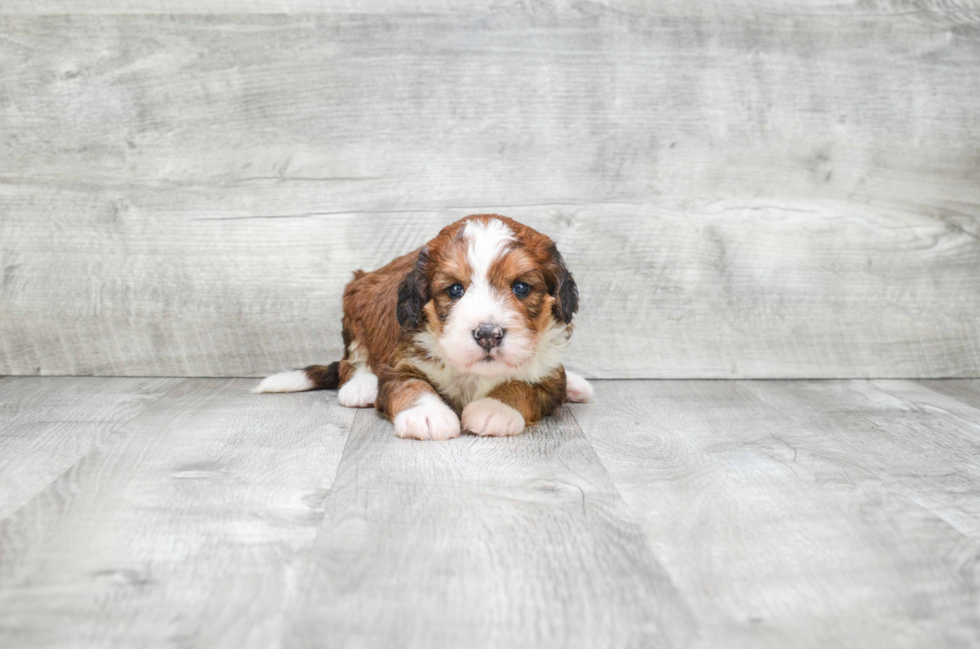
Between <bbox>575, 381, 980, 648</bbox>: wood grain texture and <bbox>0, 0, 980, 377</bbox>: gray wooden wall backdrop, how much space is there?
816mm

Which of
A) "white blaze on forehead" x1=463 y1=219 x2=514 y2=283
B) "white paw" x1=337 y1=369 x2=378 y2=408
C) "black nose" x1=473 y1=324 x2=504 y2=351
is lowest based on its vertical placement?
"white paw" x1=337 y1=369 x2=378 y2=408

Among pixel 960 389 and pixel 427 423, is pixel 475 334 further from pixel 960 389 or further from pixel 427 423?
pixel 960 389

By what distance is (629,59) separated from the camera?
3.89 m

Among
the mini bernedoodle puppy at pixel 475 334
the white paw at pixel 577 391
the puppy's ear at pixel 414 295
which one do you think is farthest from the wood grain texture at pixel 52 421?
the white paw at pixel 577 391

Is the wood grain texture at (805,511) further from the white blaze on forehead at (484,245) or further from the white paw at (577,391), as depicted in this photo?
the white blaze on forehead at (484,245)

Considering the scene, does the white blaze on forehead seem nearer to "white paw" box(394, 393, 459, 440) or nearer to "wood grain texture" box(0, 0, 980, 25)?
"white paw" box(394, 393, 459, 440)

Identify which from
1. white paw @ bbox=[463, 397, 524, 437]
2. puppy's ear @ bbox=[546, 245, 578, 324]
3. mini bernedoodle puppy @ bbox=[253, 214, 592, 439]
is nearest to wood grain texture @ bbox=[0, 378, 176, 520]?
mini bernedoodle puppy @ bbox=[253, 214, 592, 439]

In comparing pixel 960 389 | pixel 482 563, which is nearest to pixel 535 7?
pixel 960 389

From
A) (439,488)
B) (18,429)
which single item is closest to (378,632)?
(439,488)

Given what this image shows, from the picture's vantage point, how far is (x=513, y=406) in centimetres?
286

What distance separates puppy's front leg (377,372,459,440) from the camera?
104 inches

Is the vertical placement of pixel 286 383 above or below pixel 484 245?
below

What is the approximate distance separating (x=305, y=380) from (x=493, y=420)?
1210 mm

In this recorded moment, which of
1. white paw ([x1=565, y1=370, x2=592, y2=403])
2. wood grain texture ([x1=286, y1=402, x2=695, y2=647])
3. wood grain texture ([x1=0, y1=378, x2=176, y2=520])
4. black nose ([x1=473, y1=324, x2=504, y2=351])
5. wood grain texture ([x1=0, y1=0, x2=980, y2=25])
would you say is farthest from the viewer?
wood grain texture ([x1=0, y1=0, x2=980, y2=25])
